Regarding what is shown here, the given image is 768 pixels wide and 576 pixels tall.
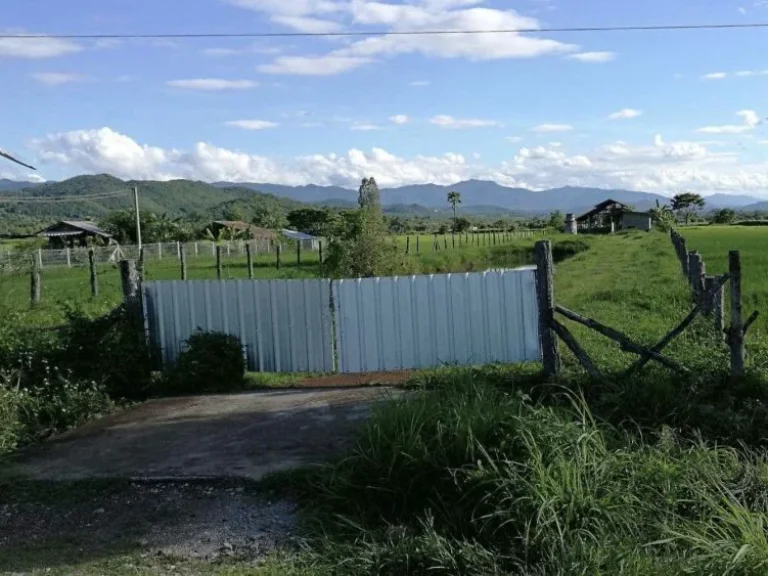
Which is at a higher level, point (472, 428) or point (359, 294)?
point (359, 294)

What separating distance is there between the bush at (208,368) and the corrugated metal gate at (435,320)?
1.37 meters

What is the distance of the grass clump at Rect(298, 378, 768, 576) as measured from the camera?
168 inches

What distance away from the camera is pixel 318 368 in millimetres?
10320

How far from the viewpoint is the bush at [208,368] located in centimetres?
1005

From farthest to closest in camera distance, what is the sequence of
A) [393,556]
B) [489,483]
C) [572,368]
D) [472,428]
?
[572,368], [472,428], [489,483], [393,556]

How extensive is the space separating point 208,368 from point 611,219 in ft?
270

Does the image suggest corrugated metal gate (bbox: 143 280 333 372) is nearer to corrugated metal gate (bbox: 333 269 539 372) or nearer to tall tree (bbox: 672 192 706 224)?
corrugated metal gate (bbox: 333 269 539 372)

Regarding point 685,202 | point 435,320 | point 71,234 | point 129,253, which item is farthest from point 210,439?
point 685,202

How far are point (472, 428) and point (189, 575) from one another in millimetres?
2107

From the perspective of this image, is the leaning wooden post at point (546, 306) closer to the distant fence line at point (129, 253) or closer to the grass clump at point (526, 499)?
the grass clump at point (526, 499)

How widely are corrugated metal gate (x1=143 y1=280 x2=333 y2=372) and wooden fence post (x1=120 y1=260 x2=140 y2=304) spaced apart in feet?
0.49

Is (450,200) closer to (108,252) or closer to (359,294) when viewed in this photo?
(108,252)

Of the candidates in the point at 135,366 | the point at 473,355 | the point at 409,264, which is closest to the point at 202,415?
the point at 135,366

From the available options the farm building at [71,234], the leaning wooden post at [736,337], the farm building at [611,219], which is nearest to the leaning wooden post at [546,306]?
the leaning wooden post at [736,337]
